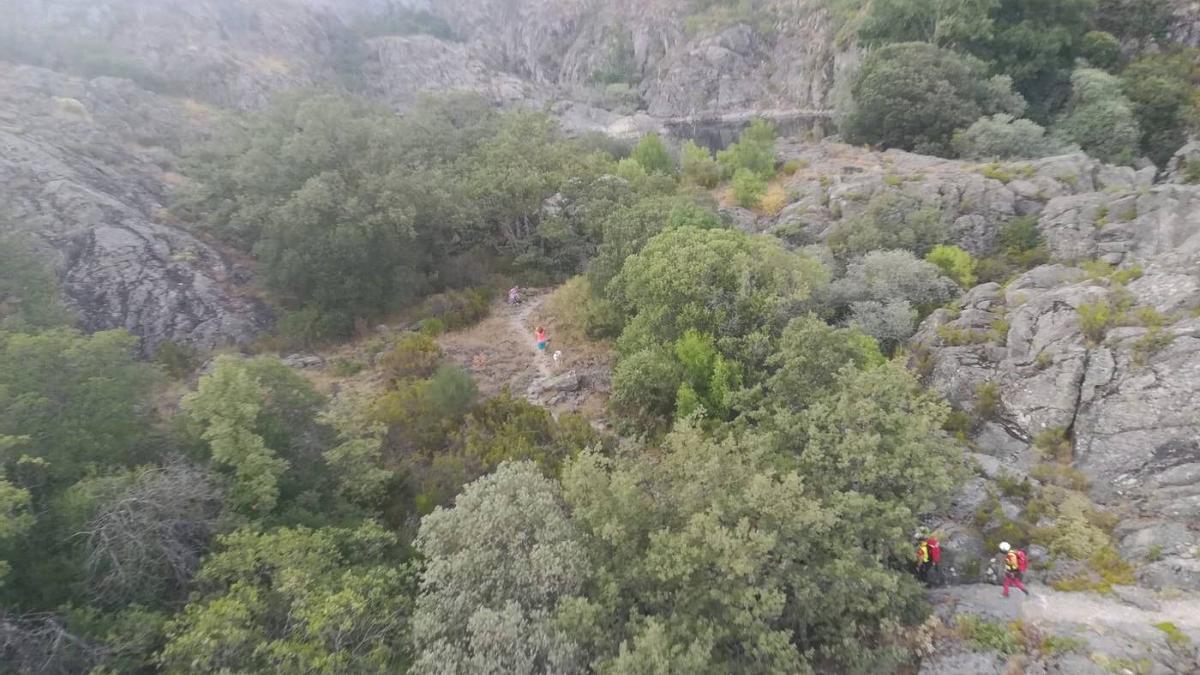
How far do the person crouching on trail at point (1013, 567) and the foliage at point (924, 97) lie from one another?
28.7 metres

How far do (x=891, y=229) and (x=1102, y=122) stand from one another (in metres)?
19.2

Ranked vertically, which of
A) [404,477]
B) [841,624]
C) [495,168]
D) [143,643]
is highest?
[495,168]

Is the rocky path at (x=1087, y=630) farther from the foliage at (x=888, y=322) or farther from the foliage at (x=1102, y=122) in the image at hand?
the foliage at (x=1102, y=122)

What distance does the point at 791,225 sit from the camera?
90.0ft

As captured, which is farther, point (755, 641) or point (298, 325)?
point (298, 325)

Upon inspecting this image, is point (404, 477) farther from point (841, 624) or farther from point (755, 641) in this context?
point (841, 624)

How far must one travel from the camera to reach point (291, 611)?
10844 mm

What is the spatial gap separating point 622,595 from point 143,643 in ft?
26.5

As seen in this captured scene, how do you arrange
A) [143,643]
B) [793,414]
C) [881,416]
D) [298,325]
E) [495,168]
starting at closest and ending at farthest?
[143,643] → [881,416] → [793,414] → [298,325] → [495,168]

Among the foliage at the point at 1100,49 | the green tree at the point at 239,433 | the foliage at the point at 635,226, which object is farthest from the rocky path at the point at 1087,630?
the foliage at the point at 1100,49

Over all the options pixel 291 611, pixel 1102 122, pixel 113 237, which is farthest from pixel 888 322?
pixel 113 237

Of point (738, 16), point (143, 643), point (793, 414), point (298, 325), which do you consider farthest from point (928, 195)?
point (738, 16)

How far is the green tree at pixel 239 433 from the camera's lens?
1319cm

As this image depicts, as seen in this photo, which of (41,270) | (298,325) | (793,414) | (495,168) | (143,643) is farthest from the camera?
(495,168)
